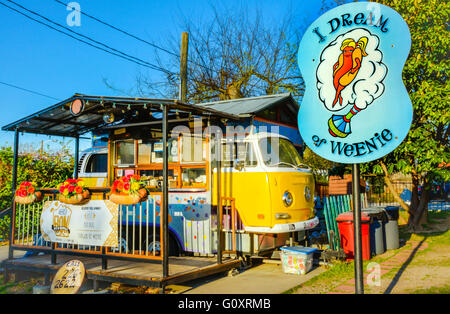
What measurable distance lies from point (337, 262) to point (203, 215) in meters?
2.79

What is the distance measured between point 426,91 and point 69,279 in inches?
340

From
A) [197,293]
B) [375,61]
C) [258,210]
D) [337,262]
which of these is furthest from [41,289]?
[375,61]

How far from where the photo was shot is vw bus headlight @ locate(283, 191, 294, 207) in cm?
750

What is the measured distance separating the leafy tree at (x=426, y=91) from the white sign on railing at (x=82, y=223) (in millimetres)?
6770

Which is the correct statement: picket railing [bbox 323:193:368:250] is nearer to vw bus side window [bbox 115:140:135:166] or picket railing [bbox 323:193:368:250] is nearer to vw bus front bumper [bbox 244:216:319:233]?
vw bus front bumper [bbox 244:216:319:233]

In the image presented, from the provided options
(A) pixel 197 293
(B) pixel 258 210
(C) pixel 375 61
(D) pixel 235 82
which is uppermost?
(D) pixel 235 82

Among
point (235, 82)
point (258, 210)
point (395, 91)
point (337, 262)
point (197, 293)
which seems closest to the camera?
point (395, 91)

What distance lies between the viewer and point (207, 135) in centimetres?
802

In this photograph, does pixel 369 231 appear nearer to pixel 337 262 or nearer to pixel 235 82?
pixel 337 262

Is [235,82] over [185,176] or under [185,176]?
over

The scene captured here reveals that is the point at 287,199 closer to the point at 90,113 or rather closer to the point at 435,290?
the point at 435,290

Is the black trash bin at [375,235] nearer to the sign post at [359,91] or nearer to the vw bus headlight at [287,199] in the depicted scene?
the vw bus headlight at [287,199]

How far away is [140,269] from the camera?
21.9ft

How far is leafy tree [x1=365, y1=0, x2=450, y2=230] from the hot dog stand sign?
5901 millimetres
